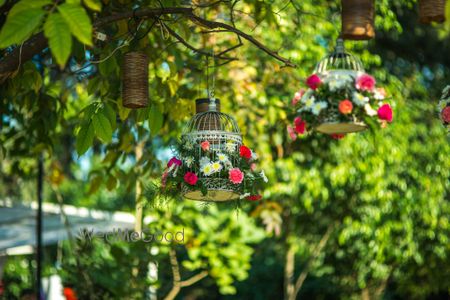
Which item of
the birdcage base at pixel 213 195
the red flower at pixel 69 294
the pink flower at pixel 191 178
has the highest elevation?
the pink flower at pixel 191 178

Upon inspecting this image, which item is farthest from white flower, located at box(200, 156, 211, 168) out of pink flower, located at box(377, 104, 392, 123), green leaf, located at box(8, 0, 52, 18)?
green leaf, located at box(8, 0, 52, 18)

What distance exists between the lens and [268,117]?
24.8 feet

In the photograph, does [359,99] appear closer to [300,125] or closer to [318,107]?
[318,107]

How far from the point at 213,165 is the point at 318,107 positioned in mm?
597

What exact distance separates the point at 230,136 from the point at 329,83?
0.57 m

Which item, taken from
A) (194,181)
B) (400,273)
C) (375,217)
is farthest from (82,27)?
(400,273)

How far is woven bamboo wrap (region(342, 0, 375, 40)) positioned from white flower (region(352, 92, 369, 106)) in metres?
0.94

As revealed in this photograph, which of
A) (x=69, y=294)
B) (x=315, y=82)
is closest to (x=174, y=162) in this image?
(x=315, y=82)

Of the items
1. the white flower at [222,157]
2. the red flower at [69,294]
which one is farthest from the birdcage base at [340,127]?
the red flower at [69,294]

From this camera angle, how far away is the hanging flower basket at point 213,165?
161 inches

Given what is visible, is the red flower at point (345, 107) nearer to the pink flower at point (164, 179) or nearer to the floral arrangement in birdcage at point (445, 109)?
the floral arrangement in birdcage at point (445, 109)

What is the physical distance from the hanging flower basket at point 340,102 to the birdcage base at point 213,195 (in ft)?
1.74

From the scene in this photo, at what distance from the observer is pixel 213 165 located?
4.06 m

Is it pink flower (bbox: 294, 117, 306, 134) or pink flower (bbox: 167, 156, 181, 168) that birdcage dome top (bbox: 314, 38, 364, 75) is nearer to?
pink flower (bbox: 294, 117, 306, 134)
